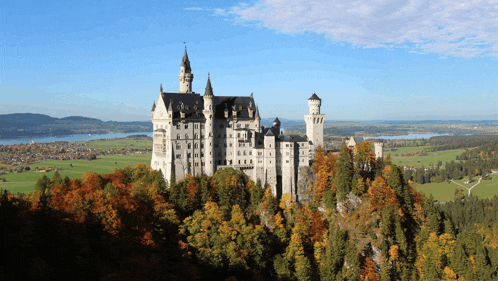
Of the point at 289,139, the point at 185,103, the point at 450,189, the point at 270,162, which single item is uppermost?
the point at 185,103

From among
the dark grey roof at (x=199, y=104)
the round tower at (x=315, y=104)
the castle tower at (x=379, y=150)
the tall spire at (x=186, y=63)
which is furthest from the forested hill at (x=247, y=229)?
the tall spire at (x=186, y=63)

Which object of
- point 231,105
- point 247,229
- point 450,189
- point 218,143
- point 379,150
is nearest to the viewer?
point 247,229

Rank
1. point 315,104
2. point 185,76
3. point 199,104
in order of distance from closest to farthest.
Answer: point 199,104 → point 185,76 → point 315,104

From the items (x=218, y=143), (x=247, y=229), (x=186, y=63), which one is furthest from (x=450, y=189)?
(x=186, y=63)

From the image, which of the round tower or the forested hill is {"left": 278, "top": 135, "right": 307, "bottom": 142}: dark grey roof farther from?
the round tower

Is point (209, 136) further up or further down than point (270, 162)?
further up

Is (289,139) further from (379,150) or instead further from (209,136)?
(379,150)

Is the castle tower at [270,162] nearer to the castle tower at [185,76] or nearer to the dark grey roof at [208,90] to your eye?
the dark grey roof at [208,90]
